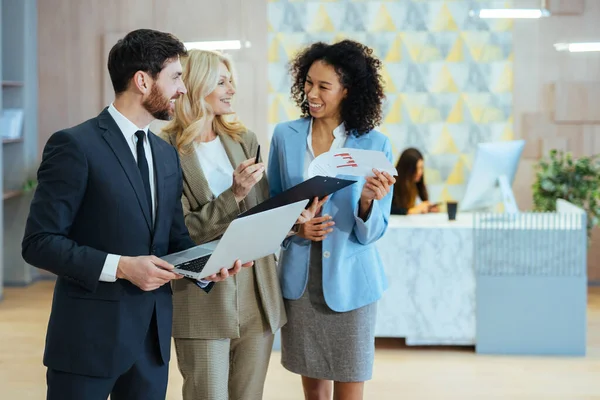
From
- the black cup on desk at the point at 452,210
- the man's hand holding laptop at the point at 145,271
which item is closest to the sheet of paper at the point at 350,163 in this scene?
the man's hand holding laptop at the point at 145,271

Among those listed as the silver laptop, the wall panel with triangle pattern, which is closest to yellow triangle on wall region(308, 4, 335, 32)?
the wall panel with triangle pattern

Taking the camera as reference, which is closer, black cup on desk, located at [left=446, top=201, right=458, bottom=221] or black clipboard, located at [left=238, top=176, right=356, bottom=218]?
black clipboard, located at [left=238, top=176, right=356, bottom=218]

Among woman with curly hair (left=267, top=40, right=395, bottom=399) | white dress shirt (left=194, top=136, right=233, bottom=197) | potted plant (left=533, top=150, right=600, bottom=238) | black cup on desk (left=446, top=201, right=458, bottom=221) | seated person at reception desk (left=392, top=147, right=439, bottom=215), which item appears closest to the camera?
white dress shirt (left=194, top=136, right=233, bottom=197)

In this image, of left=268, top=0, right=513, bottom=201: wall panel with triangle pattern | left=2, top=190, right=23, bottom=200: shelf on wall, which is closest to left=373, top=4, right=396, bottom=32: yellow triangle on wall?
left=268, top=0, right=513, bottom=201: wall panel with triangle pattern

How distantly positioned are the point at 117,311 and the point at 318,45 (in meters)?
1.30

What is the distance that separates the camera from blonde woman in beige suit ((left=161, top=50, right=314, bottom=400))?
260 cm

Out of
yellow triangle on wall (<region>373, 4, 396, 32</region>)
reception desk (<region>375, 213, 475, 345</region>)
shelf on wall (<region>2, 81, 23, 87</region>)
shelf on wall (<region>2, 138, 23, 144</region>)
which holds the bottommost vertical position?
reception desk (<region>375, 213, 475, 345</region>)

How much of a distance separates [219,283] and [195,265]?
1.86 ft

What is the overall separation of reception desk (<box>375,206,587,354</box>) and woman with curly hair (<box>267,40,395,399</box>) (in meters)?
2.16

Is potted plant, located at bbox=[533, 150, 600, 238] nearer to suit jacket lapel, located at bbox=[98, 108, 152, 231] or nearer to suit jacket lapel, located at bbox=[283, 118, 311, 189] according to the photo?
suit jacket lapel, located at bbox=[283, 118, 311, 189]

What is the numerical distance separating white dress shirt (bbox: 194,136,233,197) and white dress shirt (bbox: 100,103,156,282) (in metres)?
0.51

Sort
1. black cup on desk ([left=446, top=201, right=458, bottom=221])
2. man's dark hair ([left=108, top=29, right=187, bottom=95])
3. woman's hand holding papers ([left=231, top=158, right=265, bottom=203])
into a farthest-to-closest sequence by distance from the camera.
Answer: black cup on desk ([left=446, top=201, right=458, bottom=221]) < woman's hand holding papers ([left=231, top=158, right=265, bottom=203]) < man's dark hair ([left=108, top=29, right=187, bottom=95])

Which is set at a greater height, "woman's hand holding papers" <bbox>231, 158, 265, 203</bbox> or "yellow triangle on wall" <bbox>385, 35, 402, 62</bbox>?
"yellow triangle on wall" <bbox>385, 35, 402, 62</bbox>

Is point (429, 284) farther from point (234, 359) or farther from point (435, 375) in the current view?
point (234, 359)
